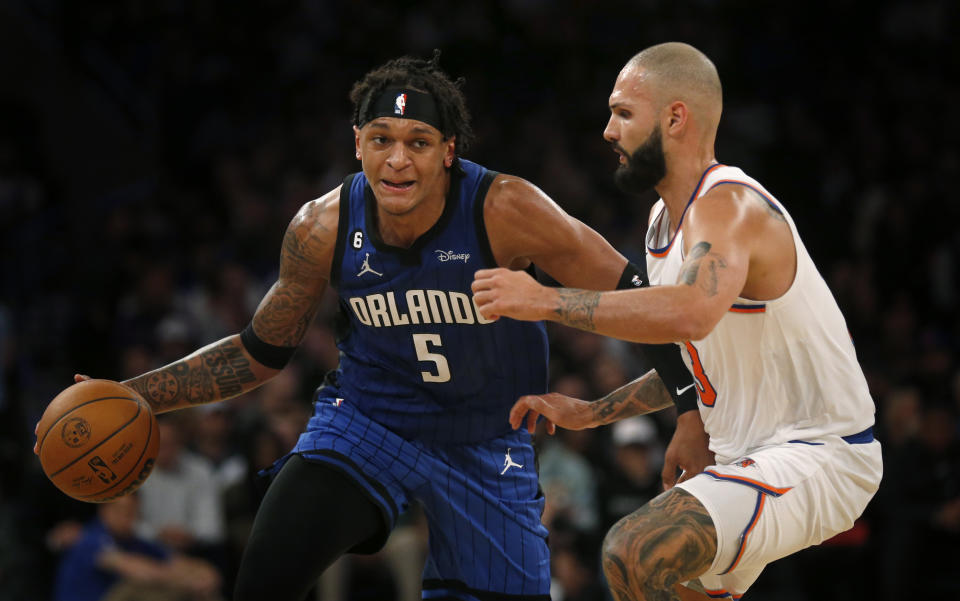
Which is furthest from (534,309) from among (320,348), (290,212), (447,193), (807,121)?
(807,121)

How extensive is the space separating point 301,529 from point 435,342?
86 cm

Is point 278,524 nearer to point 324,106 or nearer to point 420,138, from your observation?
point 420,138

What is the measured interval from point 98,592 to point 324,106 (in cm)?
620

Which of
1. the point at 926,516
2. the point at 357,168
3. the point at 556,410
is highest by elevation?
the point at 357,168

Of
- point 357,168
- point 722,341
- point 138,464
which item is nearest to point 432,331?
point 722,341

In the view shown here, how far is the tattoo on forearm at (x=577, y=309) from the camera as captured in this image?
3.60m

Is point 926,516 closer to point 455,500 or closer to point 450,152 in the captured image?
point 455,500

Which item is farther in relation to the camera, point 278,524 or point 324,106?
point 324,106

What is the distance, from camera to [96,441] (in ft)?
14.2

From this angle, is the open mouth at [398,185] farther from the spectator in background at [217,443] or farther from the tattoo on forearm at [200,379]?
the spectator in background at [217,443]

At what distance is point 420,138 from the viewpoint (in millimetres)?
4418

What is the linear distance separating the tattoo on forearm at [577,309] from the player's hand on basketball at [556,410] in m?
0.84

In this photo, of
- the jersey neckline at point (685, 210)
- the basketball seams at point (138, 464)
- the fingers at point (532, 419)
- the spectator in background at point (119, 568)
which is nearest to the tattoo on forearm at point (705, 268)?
the jersey neckline at point (685, 210)

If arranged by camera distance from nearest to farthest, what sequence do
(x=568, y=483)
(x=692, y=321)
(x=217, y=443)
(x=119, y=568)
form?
→ 1. (x=692, y=321)
2. (x=119, y=568)
3. (x=568, y=483)
4. (x=217, y=443)
